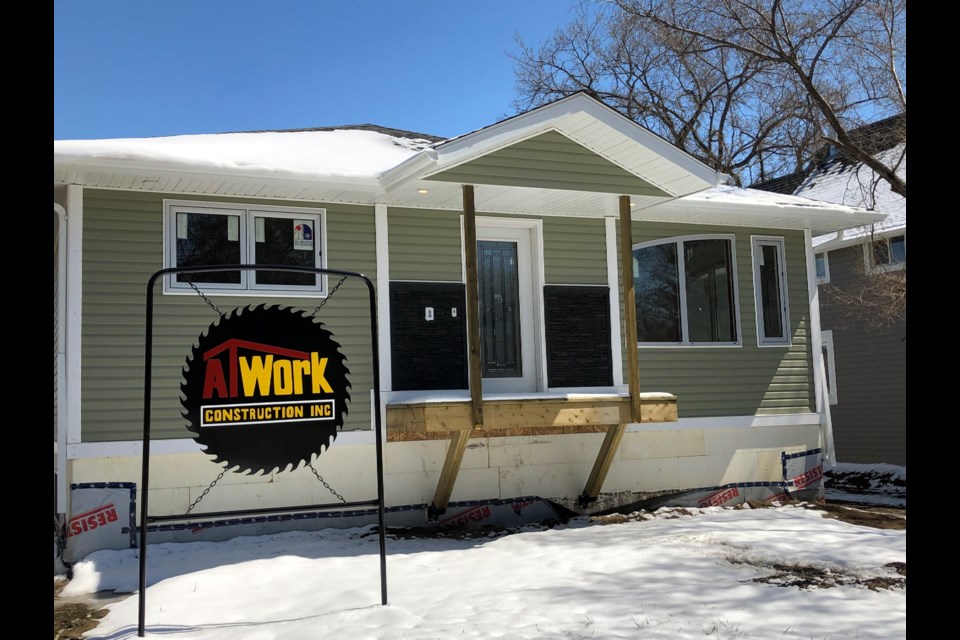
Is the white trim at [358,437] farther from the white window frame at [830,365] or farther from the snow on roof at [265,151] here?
the white window frame at [830,365]

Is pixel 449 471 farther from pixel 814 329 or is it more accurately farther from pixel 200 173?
pixel 814 329

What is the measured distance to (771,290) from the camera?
35.2ft

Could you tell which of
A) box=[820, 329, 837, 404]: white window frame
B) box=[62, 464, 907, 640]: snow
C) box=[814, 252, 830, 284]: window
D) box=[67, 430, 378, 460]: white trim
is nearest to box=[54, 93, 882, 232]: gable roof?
box=[67, 430, 378, 460]: white trim

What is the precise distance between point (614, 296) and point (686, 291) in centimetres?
113

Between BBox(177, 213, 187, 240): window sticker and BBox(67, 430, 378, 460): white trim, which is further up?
BBox(177, 213, 187, 240): window sticker

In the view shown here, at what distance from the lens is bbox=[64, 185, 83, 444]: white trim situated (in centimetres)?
740

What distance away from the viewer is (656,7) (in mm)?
16422

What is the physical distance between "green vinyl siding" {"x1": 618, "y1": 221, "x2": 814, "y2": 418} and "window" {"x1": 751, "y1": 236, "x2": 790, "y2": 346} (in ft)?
0.25

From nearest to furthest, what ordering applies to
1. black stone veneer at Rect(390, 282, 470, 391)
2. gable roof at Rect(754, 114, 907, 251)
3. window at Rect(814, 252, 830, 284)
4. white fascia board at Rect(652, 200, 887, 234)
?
1. black stone veneer at Rect(390, 282, 470, 391)
2. white fascia board at Rect(652, 200, 887, 234)
3. gable roof at Rect(754, 114, 907, 251)
4. window at Rect(814, 252, 830, 284)

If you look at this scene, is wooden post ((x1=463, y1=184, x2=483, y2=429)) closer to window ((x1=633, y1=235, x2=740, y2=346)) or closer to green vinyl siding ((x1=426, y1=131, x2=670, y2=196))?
green vinyl siding ((x1=426, y1=131, x2=670, y2=196))

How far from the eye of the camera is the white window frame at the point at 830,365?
1546 centimetres

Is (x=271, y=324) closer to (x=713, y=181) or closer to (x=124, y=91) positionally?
(x=713, y=181)
